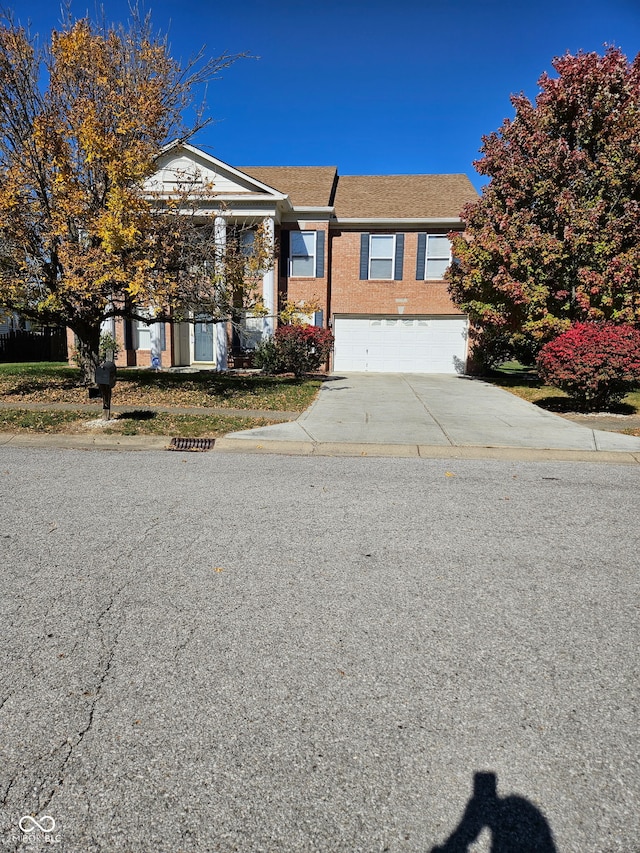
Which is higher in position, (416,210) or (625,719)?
(416,210)

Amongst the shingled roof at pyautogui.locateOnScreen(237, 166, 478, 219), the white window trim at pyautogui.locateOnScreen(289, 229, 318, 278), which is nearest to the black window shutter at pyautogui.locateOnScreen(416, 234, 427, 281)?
the shingled roof at pyautogui.locateOnScreen(237, 166, 478, 219)

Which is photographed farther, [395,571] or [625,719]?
[395,571]

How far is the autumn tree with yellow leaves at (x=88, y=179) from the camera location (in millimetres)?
9117

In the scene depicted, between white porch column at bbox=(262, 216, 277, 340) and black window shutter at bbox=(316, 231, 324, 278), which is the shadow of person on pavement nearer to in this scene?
white porch column at bbox=(262, 216, 277, 340)

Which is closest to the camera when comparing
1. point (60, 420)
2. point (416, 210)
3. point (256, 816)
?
point (256, 816)

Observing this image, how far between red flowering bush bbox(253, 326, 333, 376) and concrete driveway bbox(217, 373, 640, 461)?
405cm

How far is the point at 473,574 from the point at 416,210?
19.0m

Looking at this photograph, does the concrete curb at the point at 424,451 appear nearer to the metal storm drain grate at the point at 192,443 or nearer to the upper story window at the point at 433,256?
the metal storm drain grate at the point at 192,443

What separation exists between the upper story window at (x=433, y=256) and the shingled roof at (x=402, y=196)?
2.64ft

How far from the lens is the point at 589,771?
2018 mm

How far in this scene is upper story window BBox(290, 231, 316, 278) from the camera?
19922 millimetres

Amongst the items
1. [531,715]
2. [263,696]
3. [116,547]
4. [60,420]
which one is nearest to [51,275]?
[60,420]

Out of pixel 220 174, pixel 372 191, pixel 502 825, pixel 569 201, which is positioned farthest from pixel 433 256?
pixel 502 825

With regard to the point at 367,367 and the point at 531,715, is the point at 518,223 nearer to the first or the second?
the point at 367,367
